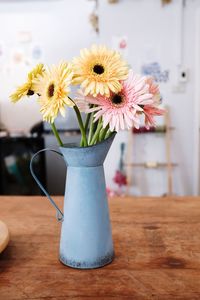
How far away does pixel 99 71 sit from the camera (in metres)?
0.78

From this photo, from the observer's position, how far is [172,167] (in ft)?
10.8

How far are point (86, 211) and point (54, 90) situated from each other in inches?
11.9

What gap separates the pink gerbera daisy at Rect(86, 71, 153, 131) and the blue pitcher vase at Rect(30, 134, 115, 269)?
0.08m

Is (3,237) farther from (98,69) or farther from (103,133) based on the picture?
(98,69)

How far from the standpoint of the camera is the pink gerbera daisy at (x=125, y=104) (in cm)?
75

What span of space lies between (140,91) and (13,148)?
10.3 ft

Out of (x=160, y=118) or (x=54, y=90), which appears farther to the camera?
(x=160, y=118)

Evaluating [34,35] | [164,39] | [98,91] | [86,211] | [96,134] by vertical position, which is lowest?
[86,211]

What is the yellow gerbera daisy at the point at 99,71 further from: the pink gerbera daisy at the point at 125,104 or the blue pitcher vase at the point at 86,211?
the blue pitcher vase at the point at 86,211

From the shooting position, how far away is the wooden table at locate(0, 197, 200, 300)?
2.43 ft

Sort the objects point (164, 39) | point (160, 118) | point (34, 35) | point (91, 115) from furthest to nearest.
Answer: point (34, 35)
point (160, 118)
point (164, 39)
point (91, 115)

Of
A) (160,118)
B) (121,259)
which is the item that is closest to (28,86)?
(121,259)

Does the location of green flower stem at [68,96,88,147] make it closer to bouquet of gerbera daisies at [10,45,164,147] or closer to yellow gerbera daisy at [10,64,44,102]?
bouquet of gerbera daisies at [10,45,164,147]

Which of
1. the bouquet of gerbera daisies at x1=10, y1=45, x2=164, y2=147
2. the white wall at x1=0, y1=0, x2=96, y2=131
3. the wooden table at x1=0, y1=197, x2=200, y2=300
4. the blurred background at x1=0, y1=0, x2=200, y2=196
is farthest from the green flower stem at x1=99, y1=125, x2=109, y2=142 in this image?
the white wall at x1=0, y1=0, x2=96, y2=131
